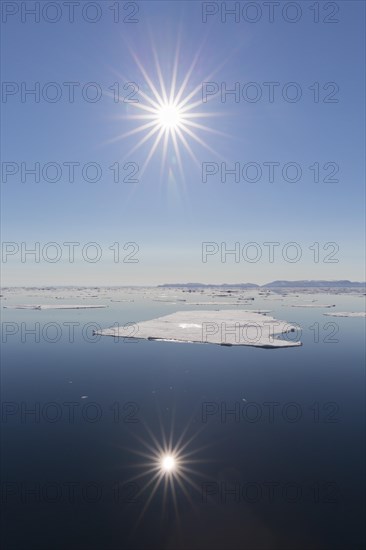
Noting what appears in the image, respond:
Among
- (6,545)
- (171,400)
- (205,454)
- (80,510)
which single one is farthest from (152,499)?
(171,400)

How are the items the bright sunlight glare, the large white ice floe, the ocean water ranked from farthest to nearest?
1. the large white ice floe
2. the bright sunlight glare
3. the ocean water

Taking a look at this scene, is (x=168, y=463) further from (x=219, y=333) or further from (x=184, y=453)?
(x=219, y=333)

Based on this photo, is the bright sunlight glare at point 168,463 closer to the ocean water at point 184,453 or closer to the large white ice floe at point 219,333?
the ocean water at point 184,453

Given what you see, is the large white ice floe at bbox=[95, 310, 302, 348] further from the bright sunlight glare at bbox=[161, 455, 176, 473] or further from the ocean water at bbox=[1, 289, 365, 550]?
the bright sunlight glare at bbox=[161, 455, 176, 473]

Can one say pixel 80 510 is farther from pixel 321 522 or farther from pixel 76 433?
pixel 321 522

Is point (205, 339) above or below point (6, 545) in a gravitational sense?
above

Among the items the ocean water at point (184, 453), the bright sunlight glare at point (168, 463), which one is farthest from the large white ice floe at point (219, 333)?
the bright sunlight glare at point (168, 463)

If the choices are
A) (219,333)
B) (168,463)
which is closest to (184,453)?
(168,463)

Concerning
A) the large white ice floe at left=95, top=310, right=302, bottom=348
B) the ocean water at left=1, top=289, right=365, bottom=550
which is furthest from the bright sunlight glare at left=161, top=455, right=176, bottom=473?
the large white ice floe at left=95, top=310, right=302, bottom=348

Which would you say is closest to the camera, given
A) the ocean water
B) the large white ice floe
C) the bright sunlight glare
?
the ocean water
